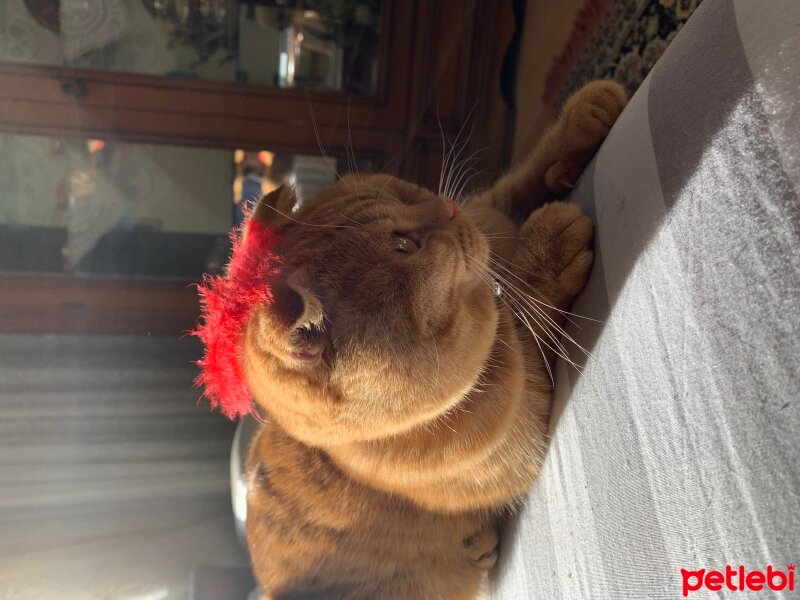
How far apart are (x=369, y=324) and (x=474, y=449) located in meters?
0.25

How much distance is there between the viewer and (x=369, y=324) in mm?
700

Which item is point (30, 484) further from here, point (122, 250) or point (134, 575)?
point (122, 250)

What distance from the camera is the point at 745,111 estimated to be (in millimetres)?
480

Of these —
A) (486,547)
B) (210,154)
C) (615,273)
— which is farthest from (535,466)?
(210,154)

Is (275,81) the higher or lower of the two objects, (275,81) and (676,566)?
the lower

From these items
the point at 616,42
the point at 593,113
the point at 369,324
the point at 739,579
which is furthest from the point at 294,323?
the point at 616,42

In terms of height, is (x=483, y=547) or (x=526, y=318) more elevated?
(x=526, y=318)

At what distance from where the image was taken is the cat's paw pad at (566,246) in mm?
768

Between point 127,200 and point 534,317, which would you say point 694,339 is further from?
point 127,200

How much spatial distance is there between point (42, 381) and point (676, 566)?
6.16 feet


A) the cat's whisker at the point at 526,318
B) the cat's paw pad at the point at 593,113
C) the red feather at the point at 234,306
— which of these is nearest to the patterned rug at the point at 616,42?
the cat's paw pad at the point at 593,113

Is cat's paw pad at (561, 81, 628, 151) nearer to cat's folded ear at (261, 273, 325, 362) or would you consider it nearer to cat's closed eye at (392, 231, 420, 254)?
cat's closed eye at (392, 231, 420, 254)

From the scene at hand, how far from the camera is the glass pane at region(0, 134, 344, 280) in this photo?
1785 millimetres

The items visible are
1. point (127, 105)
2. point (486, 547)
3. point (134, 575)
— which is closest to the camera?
point (486, 547)
